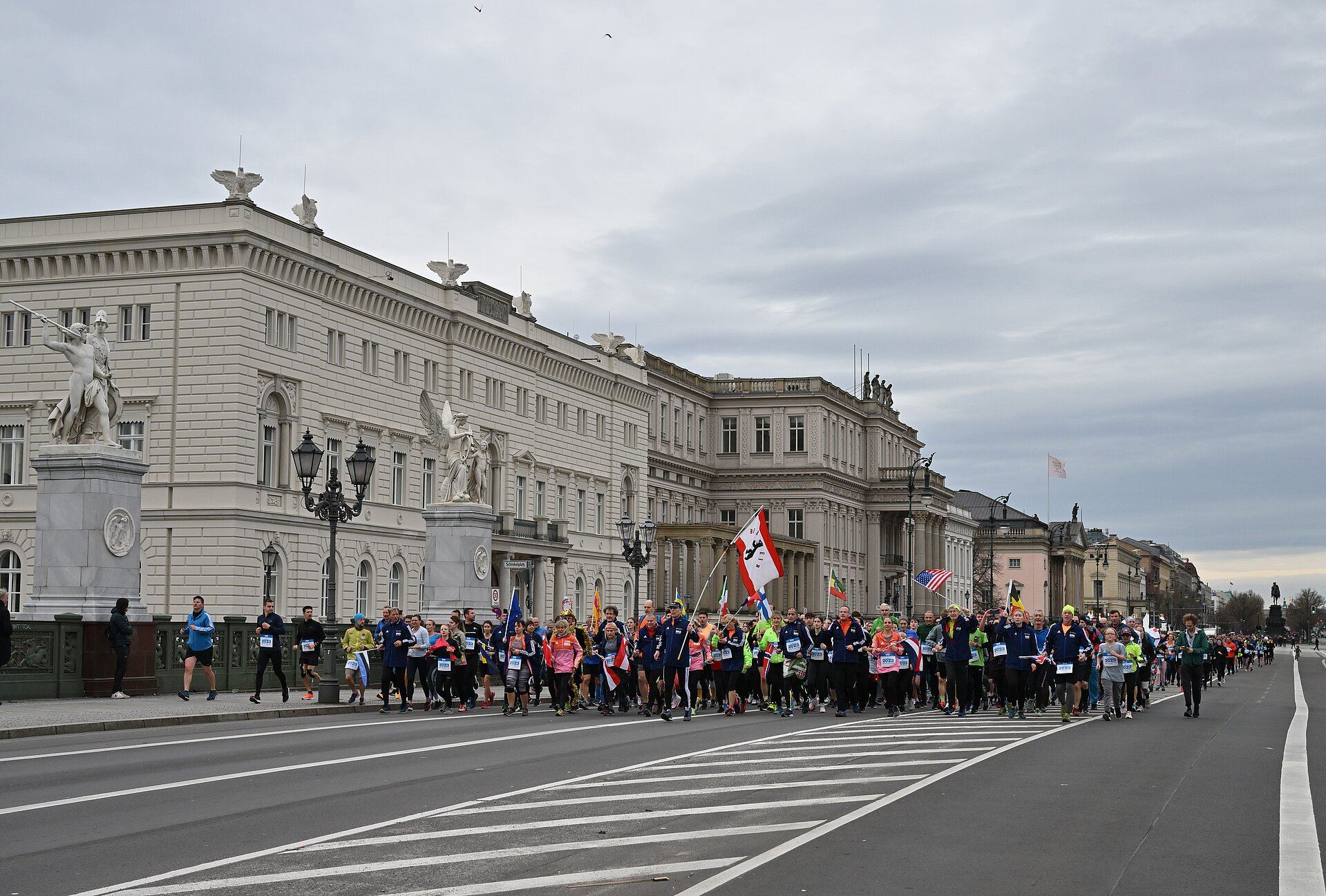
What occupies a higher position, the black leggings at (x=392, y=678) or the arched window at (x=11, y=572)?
the arched window at (x=11, y=572)

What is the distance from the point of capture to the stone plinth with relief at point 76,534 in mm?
27234

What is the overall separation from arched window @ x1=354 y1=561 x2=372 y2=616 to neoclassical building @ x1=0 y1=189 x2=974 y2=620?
0.07 meters

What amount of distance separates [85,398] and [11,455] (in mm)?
30618

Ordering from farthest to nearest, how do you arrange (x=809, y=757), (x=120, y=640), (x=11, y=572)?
(x=11, y=572) < (x=120, y=640) < (x=809, y=757)

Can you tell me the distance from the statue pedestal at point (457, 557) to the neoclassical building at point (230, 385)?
16557 millimetres

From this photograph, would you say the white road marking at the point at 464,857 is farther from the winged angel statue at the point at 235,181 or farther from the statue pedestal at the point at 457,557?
the winged angel statue at the point at 235,181

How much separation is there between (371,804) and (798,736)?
9.02m

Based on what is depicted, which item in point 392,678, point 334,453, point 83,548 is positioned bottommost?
point 392,678

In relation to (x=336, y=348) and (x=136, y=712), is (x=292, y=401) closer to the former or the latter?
(x=336, y=348)

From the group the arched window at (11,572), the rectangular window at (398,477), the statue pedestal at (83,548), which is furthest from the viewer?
the rectangular window at (398,477)

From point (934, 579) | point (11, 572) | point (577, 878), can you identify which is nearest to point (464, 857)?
point (577, 878)

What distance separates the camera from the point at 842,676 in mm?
27312

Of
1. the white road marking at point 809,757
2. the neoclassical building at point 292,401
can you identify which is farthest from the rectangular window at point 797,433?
the white road marking at point 809,757

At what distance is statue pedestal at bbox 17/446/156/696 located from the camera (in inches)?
1067
